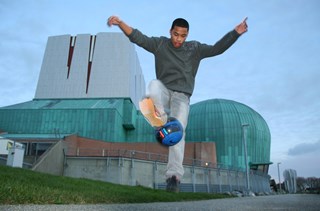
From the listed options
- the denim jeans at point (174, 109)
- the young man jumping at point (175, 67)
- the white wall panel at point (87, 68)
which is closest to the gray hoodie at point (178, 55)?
the young man jumping at point (175, 67)

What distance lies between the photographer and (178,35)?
4777 mm

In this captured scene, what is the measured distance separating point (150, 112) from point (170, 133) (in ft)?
1.47

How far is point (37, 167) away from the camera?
26797 mm

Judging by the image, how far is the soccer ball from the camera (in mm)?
4328

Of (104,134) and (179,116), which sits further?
(104,134)

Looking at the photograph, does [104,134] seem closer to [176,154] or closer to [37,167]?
[37,167]

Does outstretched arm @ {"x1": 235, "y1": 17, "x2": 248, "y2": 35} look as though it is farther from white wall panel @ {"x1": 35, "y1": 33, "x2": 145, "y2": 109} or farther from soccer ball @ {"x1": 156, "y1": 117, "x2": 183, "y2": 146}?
white wall panel @ {"x1": 35, "y1": 33, "x2": 145, "y2": 109}

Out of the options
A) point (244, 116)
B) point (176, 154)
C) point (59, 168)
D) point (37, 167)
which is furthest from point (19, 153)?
point (244, 116)

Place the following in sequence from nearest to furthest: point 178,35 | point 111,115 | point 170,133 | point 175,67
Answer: point 170,133 → point 178,35 → point 175,67 → point 111,115

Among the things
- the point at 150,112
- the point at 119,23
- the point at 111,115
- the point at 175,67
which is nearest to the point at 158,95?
the point at 150,112

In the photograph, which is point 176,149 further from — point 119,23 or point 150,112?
point 119,23

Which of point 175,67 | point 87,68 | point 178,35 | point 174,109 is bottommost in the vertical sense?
point 174,109

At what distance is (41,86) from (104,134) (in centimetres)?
2639

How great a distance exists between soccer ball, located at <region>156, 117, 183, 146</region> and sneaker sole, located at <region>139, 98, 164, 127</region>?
4.9 inches
